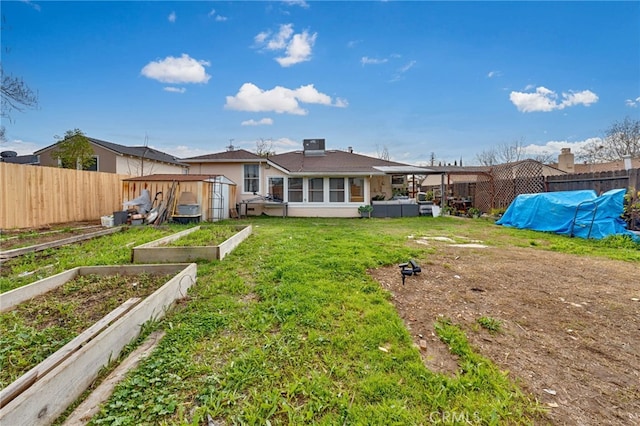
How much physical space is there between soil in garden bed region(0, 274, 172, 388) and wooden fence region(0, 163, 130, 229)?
23.2 feet

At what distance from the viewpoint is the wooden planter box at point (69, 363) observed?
138cm

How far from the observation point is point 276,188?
14.2 metres

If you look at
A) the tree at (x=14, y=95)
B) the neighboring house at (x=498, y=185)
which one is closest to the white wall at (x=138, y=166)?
the tree at (x=14, y=95)

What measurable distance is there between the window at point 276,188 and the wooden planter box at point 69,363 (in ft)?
→ 36.2

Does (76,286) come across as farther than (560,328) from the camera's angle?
Yes

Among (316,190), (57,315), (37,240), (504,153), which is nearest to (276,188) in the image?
(316,190)

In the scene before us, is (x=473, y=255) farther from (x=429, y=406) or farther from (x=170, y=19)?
(x=170, y=19)

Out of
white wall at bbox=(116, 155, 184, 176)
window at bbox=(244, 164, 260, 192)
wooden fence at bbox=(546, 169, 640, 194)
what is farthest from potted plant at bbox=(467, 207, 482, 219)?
white wall at bbox=(116, 155, 184, 176)

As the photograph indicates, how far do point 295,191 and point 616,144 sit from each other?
→ 2750 cm

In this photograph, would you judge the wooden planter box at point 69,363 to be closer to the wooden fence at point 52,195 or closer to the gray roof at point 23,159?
the wooden fence at point 52,195

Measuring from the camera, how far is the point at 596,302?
328cm

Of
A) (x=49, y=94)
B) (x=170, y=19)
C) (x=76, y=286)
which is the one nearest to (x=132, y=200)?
(x=49, y=94)

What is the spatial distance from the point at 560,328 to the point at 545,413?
4.73ft

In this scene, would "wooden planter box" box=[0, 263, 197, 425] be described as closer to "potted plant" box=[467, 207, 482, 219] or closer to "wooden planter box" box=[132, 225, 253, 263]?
"wooden planter box" box=[132, 225, 253, 263]
